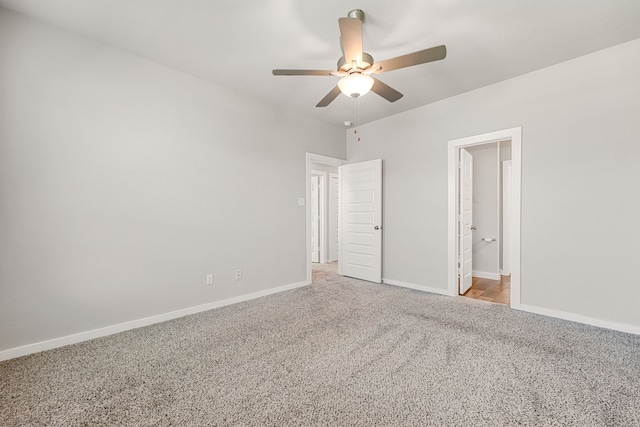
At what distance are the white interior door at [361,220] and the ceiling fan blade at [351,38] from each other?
261 cm

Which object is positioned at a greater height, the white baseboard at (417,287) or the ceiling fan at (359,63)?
the ceiling fan at (359,63)

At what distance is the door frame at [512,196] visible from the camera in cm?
319

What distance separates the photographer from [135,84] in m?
2.75

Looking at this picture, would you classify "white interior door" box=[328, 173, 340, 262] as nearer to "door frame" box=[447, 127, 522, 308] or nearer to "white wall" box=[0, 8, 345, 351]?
"white wall" box=[0, 8, 345, 351]

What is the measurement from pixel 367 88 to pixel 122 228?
8.74 feet

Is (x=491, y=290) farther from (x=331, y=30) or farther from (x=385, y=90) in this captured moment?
(x=331, y=30)

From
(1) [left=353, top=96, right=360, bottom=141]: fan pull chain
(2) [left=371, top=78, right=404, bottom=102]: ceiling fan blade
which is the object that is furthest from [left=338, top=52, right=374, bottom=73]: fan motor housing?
(1) [left=353, top=96, right=360, bottom=141]: fan pull chain

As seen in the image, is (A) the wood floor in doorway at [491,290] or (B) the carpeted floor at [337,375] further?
(A) the wood floor in doorway at [491,290]

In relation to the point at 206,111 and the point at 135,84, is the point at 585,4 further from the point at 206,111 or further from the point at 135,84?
the point at 135,84

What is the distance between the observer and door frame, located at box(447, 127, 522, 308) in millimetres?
3193

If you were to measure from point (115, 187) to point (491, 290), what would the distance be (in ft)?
16.6

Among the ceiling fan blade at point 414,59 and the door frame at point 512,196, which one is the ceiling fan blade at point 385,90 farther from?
the door frame at point 512,196

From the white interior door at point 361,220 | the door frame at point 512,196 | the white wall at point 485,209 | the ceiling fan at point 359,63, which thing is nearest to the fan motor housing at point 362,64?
the ceiling fan at point 359,63

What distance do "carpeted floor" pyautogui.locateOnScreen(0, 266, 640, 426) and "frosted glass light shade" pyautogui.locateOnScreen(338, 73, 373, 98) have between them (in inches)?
84.2
